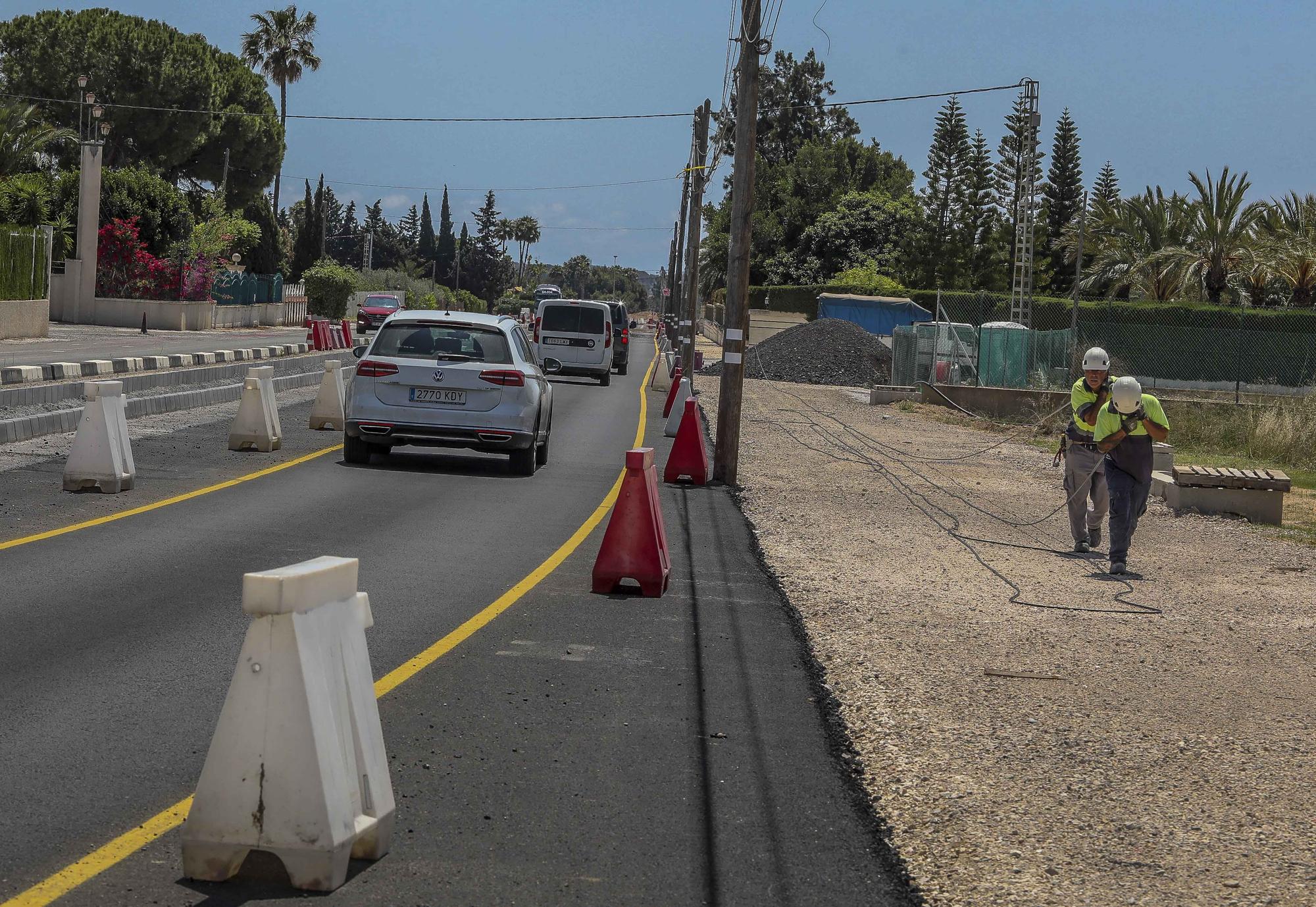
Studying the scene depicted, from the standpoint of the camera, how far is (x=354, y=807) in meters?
4.62

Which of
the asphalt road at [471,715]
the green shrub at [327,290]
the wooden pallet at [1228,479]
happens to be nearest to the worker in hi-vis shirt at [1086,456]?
the asphalt road at [471,715]

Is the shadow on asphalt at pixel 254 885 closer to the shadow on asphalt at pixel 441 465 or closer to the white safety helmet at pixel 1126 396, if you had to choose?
the white safety helmet at pixel 1126 396

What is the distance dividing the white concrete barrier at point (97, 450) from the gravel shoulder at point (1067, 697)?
5805 millimetres

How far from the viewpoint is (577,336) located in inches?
1547

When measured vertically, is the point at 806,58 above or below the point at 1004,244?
above

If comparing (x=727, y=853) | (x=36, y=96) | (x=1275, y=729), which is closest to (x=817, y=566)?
(x=1275, y=729)

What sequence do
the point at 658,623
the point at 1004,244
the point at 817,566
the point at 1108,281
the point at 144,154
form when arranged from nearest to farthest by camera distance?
the point at 658,623 < the point at 817,566 < the point at 144,154 < the point at 1108,281 < the point at 1004,244

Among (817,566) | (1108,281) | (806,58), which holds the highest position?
(806,58)

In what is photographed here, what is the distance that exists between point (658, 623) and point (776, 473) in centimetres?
1109

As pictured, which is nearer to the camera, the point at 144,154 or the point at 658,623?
the point at 658,623

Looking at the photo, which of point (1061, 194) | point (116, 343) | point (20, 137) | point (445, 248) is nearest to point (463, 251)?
point (445, 248)

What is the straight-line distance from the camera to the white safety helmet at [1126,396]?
1211cm

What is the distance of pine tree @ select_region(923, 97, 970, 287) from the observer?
91.8 metres

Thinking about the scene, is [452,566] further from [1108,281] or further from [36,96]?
[1108,281]
